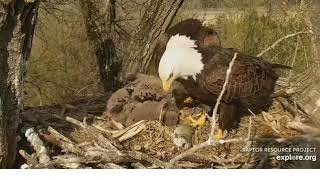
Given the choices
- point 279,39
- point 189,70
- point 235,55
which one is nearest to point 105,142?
point 189,70

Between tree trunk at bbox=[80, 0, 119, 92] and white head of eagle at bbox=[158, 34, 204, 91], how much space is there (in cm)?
34

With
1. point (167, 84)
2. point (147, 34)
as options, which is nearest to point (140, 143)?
point (167, 84)

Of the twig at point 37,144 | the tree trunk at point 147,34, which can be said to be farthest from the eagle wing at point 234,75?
the twig at point 37,144

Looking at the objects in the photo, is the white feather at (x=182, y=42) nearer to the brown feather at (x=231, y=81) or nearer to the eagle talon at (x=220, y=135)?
the brown feather at (x=231, y=81)

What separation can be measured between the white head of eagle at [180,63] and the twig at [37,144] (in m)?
0.30

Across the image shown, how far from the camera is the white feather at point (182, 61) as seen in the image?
1.35 metres

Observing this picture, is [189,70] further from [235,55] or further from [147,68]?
[147,68]

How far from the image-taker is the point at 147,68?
1599 millimetres

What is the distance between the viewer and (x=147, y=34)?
168 cm

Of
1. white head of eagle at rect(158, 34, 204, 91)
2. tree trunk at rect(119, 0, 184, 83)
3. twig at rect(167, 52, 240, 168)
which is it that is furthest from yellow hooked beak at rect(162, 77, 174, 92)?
tree trunk at rect(119, 0, 184, 83)

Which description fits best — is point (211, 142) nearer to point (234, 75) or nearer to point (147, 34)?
point (234, 75)

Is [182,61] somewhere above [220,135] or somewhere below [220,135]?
above

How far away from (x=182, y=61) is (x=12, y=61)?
36 centimetres
